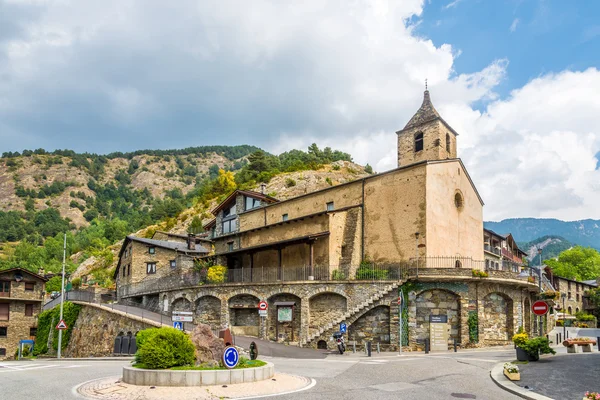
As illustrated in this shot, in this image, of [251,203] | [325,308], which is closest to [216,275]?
[325,308]

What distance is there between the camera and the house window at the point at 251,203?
52812mm

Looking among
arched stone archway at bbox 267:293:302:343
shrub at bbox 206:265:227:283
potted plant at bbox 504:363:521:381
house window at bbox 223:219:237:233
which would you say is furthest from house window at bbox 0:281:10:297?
potted plant at bbox 504:363:521:381

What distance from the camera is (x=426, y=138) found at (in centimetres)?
4144

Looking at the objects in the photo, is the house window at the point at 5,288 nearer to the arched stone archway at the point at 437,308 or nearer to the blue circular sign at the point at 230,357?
the arched stone archway at the point at 437,308

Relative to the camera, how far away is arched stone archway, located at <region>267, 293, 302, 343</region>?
114 ft

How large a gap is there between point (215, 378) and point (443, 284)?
66.8 feet

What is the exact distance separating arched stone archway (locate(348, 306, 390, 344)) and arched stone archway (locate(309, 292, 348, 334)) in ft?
4.62

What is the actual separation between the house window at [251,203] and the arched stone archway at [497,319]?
27079 mm

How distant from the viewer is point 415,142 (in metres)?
42.4

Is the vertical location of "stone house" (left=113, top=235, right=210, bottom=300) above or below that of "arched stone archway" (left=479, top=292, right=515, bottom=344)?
above

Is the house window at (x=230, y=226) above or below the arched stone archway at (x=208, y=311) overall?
above

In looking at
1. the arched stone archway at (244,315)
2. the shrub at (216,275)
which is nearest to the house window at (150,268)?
the shrub at (216,275)

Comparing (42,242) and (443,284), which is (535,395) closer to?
(443,284)

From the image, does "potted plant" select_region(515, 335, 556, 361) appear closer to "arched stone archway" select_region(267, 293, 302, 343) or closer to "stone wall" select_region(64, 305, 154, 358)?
"arched stone archway" select_region(267, 293, 302, 343)
